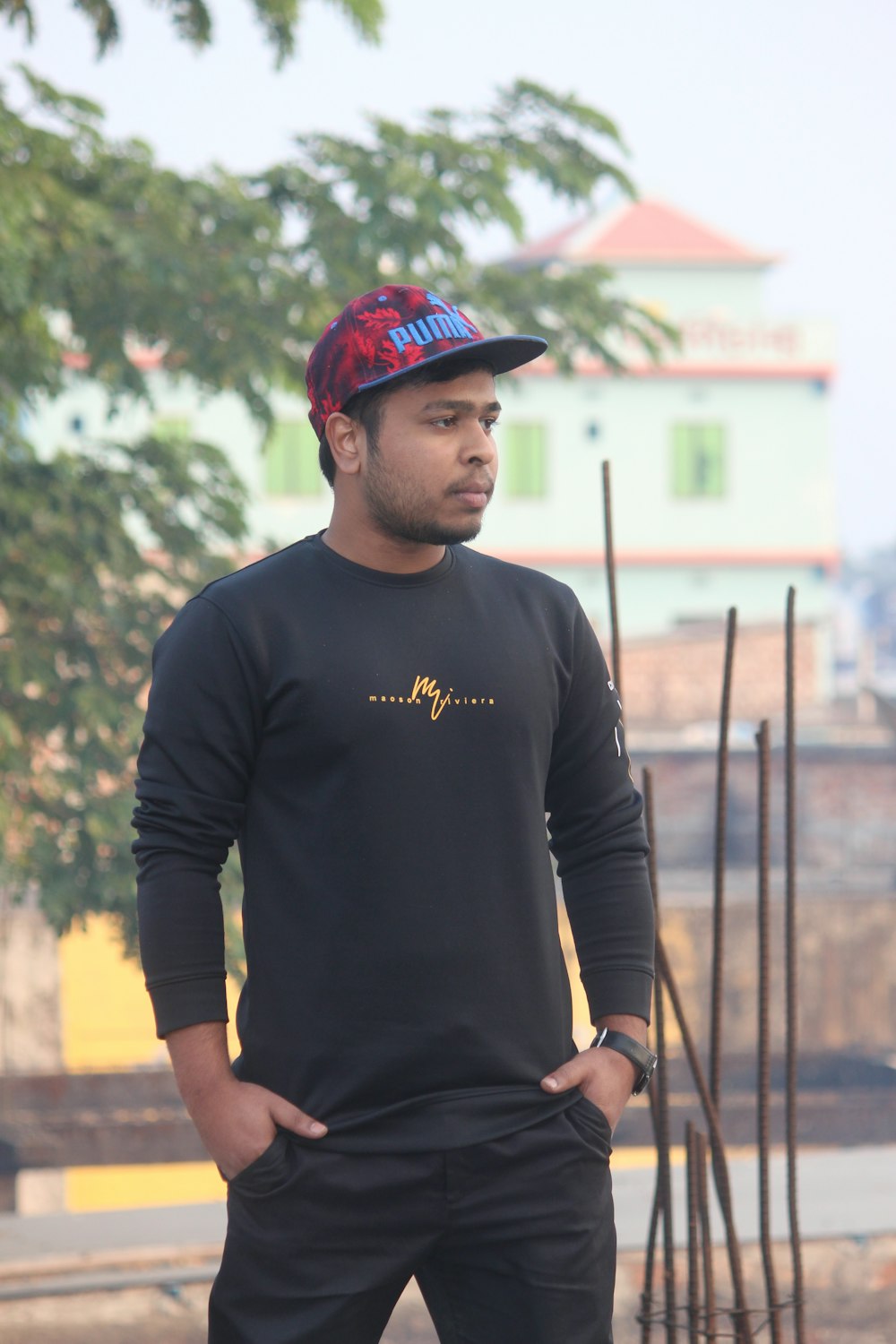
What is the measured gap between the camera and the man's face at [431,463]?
5.64 feet

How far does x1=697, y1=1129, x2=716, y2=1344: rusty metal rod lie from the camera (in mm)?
2641

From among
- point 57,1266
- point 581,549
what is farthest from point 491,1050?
point 581,549

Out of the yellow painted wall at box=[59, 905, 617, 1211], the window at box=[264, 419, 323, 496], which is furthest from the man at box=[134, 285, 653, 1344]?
the window at box=[264, 419, 323, 496]

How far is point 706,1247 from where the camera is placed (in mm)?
2652

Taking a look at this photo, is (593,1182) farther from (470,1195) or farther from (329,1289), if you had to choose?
(329,1289)

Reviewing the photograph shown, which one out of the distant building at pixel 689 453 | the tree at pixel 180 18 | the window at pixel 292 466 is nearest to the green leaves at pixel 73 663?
the tree at pixel 180 18

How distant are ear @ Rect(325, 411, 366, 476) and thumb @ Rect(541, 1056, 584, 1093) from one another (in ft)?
2.35

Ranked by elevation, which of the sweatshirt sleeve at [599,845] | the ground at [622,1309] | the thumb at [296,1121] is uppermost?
the sweatshirt sleeve at [599,845]

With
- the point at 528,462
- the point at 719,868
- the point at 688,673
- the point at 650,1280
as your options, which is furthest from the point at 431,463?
the point at 528,462

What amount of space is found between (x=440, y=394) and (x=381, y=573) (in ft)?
0.70

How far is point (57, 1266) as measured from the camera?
4078mm

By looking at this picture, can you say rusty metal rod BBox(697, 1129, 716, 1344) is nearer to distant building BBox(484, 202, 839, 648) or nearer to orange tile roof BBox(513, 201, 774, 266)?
distant building BBox(484, 202, 839, 648)

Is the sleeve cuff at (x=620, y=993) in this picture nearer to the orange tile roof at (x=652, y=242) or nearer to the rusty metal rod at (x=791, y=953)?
the rusty metal rod at (x=791, y=953)

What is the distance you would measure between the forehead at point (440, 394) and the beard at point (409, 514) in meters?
0.06
